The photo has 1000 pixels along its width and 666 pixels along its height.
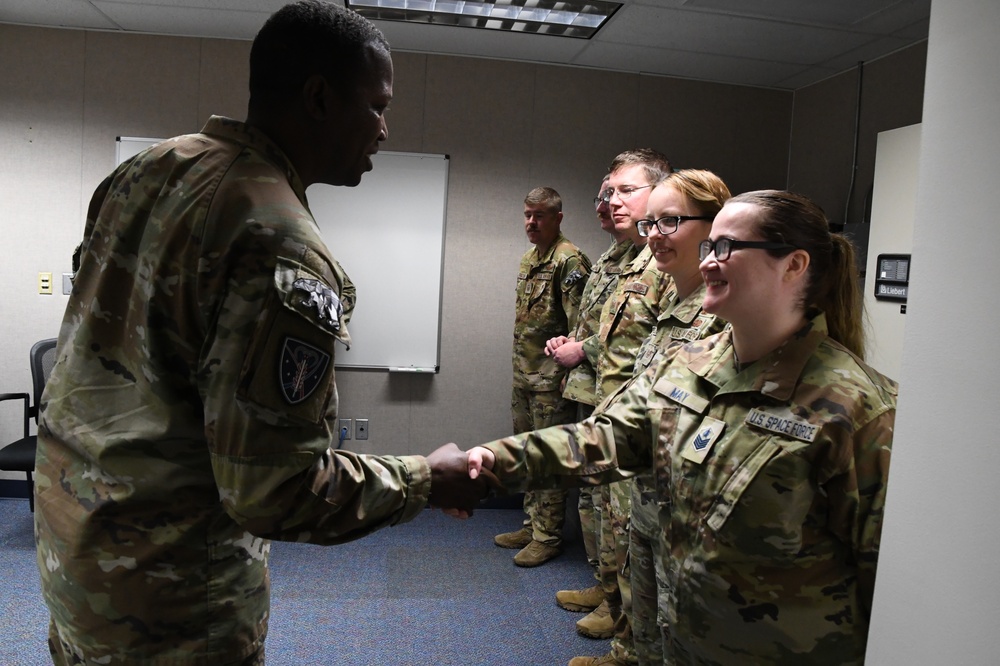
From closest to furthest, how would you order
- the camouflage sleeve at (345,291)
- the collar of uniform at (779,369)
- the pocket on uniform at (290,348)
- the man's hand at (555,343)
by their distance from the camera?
the pocket on uniform at (290,348) → the camouflage sleeve at (345,291) → the collar of uniform at (779,369) → the man's hand at (555,343)

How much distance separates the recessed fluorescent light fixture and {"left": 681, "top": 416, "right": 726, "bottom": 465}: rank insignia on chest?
2.66m

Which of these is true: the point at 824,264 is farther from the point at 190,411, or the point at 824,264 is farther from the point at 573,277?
the point at 573,277

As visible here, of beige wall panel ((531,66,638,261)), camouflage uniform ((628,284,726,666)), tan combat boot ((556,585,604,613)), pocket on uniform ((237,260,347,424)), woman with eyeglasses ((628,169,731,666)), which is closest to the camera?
pocket on uniform ((237,260,347,424))

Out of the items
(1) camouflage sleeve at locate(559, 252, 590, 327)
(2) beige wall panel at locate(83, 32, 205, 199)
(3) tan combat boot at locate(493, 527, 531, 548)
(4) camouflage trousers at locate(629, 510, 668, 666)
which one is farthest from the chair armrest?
(4) camouflage trousers at locate(629, 510, 668, 666)

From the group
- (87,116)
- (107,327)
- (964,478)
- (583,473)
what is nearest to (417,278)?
(87,116)

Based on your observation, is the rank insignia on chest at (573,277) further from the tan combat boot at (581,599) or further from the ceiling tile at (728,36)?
the tan combat boot at (581,599)

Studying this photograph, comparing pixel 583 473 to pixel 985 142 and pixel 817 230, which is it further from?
pixel 985 142

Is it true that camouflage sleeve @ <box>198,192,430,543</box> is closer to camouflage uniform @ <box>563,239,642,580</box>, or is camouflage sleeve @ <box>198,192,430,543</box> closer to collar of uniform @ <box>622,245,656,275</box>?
collar of uniform @ <box>622,245,656,275</box>

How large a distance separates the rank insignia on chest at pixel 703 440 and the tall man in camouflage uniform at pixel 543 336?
235cm

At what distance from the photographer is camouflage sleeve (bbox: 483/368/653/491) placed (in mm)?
1549

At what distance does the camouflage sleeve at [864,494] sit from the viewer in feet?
4.00

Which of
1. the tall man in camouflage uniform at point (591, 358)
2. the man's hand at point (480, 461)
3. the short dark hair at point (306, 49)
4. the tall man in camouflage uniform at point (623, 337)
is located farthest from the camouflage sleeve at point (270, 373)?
the tall man in camouflage uniform at point (591, 358)

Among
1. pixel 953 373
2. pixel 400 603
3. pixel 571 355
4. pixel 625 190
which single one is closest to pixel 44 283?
pixel 400 603

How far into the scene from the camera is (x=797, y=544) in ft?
4.13
